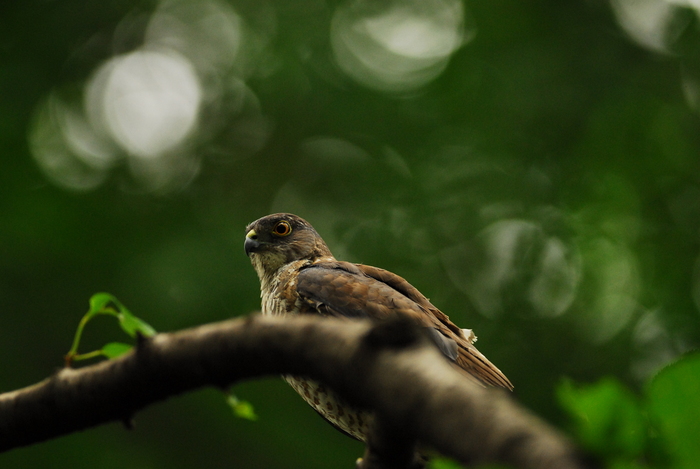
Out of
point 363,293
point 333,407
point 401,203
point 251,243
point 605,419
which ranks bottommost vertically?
point 605,419

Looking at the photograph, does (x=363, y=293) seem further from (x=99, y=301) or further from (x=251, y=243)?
(x=99, y=301)

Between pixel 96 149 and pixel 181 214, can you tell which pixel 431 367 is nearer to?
pixel 181 214

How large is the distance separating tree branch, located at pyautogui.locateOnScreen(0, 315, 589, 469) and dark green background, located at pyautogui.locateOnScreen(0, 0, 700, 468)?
6088mm

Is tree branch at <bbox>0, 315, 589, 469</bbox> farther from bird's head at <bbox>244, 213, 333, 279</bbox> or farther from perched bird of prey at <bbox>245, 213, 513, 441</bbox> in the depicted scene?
bird's head at <bbox>244, 213, 333, 279</bbox>

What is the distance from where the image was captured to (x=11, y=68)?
30.4ft

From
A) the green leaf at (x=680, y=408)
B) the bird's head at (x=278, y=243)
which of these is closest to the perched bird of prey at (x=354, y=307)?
the bird's head at (x=278, y=243)

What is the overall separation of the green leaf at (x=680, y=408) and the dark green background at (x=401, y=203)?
23.3ft

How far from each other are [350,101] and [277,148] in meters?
1.50

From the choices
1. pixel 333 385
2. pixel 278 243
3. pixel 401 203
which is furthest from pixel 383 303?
pixel 401 203

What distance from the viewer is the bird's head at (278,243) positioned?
5.11 m

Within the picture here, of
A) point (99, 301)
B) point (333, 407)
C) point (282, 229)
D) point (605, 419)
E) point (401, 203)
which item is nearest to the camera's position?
point (605, 419)

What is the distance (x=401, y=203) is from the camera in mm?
9773

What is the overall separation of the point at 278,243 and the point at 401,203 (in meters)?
4.83

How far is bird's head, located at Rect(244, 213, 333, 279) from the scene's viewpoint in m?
5.11
